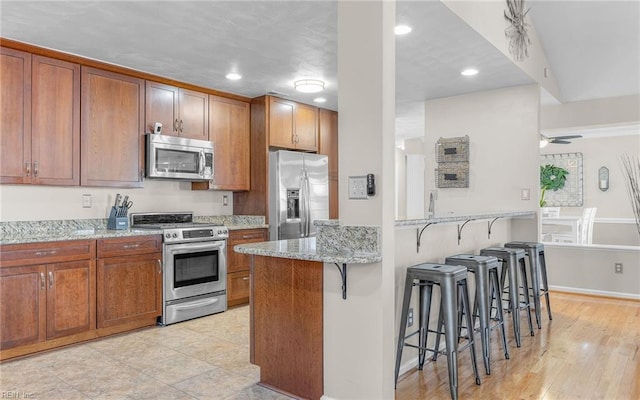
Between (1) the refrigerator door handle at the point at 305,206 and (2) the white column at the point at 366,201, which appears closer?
(2) the white column at the point at 366,201

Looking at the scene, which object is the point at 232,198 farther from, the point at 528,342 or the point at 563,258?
the point at 563,258

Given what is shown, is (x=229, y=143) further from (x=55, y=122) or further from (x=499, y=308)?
(x=499, y=308)

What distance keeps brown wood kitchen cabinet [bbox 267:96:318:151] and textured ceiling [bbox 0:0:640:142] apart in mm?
186

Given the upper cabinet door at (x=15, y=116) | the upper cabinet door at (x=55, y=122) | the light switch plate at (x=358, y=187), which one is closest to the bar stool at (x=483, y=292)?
the light switch plate at (x=358, y=187)

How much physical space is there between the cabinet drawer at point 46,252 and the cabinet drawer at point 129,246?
9cm

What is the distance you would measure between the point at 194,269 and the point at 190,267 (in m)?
0.05

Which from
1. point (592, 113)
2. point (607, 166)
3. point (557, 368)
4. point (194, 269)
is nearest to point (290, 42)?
point (194, 269)

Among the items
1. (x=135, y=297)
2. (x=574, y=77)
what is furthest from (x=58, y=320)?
(x=574, y=77)

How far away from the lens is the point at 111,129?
13.1 feet

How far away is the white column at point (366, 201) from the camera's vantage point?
2.19 metres

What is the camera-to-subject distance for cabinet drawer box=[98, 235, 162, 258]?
140 inches

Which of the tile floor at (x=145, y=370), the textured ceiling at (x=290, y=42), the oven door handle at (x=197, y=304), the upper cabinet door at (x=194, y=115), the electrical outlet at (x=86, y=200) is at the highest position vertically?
the textured ceiling at (x=290, y=42)

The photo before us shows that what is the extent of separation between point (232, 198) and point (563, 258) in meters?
4.13

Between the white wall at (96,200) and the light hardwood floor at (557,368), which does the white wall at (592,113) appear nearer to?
the light hardwood floor at (557,368)
